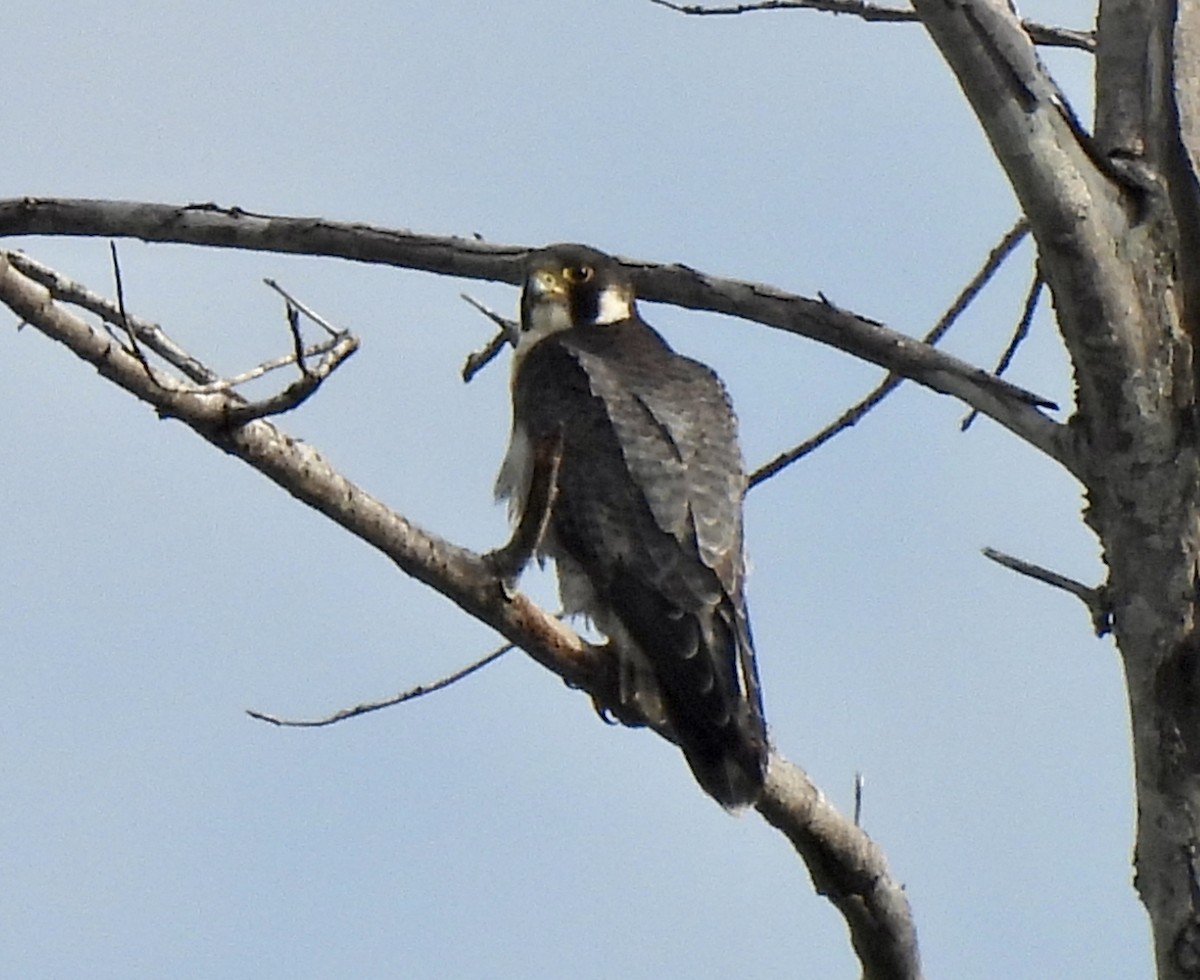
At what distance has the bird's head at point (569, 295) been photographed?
4.97 meters

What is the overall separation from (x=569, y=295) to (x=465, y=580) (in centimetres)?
191

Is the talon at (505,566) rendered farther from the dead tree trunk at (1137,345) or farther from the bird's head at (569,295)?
the bird's head at (569,295)

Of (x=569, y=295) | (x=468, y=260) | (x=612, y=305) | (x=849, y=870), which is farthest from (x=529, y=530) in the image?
(x=612, y=305)

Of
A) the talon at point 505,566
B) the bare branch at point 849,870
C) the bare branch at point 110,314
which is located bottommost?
the bare branch at point 849,870

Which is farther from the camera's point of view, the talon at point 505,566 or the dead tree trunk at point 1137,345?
the talon at point 505,566

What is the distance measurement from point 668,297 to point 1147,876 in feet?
4.60

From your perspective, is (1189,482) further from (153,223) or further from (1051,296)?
(153,223)

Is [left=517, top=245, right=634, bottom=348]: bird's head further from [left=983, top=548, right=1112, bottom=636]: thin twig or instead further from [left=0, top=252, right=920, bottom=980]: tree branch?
[left=983, top=548, right=1112, bottom=636]: thin twig

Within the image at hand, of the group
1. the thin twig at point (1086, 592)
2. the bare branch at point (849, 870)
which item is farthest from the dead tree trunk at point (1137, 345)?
the bare branch at point (849, 870)

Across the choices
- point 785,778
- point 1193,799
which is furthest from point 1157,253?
point 785,778

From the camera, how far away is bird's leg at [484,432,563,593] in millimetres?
3145

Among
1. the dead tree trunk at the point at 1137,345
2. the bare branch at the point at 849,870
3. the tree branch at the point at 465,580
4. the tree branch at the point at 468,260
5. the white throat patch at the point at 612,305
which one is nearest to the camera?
the dead tree trunk at the point at 1137,345

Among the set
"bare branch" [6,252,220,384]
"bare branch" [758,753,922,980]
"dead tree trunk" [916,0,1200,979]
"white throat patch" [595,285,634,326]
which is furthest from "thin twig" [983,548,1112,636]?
"white throat patch" [595,285,634,326]

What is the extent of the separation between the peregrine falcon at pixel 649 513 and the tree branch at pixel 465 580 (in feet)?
0.51
